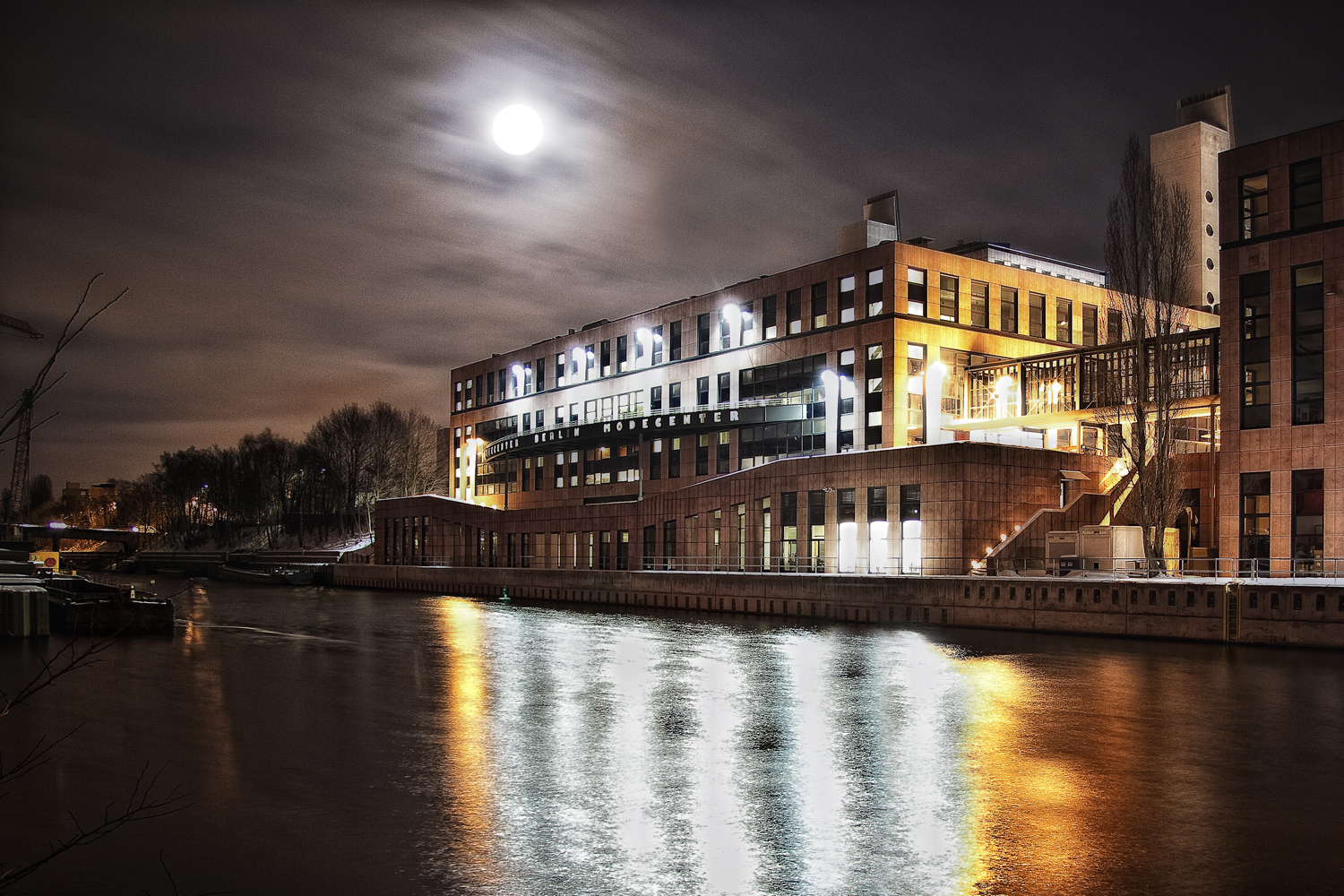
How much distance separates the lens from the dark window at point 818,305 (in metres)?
82.4

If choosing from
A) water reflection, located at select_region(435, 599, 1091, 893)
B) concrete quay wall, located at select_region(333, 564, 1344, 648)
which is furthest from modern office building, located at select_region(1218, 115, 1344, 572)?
water reflection, located at select_region(435, 599, 1091, 893)

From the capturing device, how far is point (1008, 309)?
267 feet

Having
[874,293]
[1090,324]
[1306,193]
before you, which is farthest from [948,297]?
[1306,193]

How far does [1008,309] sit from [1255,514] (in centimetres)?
3403

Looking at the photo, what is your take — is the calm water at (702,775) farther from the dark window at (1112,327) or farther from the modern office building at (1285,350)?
the dark window at (1112,327)

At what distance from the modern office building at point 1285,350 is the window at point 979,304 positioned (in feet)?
91.7

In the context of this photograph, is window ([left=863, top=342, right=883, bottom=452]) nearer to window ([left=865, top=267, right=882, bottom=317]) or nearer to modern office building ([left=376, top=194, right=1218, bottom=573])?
modern office building ([left=376, top=194, right=1218, bottom=573])

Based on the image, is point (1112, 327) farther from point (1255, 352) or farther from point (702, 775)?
point (702, 775)

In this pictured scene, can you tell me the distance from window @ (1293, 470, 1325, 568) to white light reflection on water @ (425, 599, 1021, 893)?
22.4 metres

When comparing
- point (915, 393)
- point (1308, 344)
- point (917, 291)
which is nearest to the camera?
point (1308, 344)

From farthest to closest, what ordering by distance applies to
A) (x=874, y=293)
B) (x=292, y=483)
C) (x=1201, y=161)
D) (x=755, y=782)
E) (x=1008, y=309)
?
(x=292, y=483) → (x=1201, y=161) → (x=1008, y=309) → (x=874, y=293) → (x=755, y=782)

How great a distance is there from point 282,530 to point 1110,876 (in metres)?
163

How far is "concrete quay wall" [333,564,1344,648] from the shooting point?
39875mm

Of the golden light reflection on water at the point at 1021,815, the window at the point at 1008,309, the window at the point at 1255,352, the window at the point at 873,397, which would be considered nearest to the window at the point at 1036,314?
the window at the point at 1008,309
